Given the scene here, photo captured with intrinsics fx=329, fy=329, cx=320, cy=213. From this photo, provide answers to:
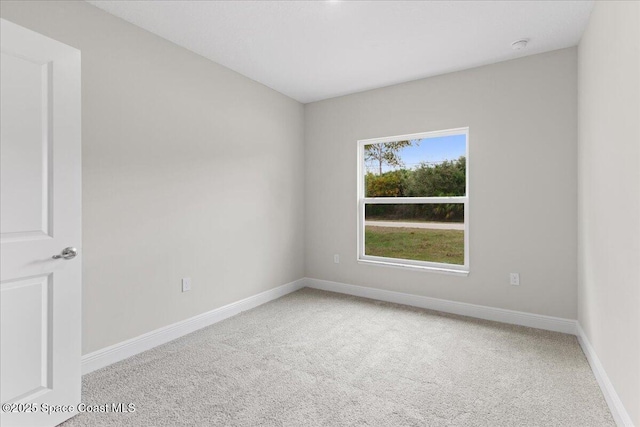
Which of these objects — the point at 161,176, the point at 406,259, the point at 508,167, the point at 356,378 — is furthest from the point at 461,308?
the point at 161,176

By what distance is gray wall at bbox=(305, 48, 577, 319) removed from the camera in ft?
9.67

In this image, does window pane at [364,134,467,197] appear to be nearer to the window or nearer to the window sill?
the window

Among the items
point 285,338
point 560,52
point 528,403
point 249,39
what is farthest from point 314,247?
point 560,52

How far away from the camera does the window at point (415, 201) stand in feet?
11.6

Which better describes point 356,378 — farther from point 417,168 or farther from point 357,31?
point 357,31

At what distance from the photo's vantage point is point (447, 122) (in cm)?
349

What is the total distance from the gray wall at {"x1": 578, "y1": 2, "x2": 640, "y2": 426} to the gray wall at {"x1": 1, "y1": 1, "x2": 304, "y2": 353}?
301 cm

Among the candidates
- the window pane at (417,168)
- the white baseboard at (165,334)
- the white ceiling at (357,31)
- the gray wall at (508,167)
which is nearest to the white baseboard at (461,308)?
the gray wall at (508,167)

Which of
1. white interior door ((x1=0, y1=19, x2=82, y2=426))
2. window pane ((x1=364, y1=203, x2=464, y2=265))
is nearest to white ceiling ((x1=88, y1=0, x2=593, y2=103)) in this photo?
white interior door ((x1=0, y1=19, x2=82, y2=426))

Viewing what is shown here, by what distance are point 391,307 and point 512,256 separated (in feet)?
4.38

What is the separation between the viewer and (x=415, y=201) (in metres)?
3.78

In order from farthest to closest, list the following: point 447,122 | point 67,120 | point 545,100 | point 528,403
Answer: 1. point 447,122
2. point 545,100
3. point 528,403
4. point 67,120

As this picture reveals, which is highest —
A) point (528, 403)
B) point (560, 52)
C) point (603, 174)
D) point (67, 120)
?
point (560, 52)

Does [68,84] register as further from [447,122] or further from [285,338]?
[447,122]
